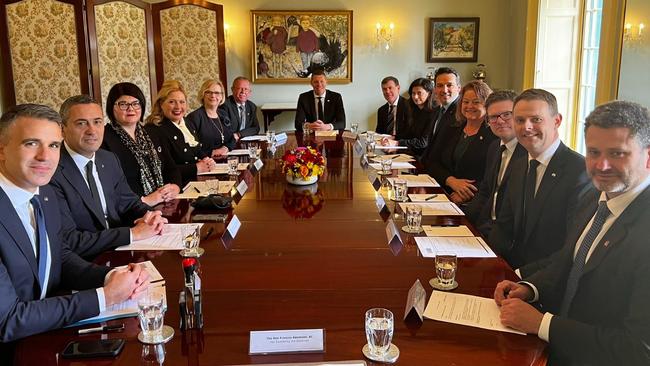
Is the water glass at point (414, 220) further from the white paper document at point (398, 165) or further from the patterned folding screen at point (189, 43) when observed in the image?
the patterned folding screen at point (189, 43)

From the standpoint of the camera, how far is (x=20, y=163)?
63.7 inches

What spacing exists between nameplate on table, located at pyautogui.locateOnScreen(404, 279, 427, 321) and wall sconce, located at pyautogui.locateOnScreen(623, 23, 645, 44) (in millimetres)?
3720

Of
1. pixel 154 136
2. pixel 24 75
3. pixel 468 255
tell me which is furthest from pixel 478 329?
pixel 24 75

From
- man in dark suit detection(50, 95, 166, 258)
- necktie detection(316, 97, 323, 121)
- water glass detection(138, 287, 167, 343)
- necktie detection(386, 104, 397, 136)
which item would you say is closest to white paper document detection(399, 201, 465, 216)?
man in dark suit detection(50, 95, 166, 258)

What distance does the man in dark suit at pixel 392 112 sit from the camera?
5.66 m

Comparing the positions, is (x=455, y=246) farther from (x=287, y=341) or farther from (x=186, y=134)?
(x=186, y=134)

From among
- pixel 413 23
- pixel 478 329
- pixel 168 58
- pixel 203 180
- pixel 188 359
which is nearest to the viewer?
pixel 188 359

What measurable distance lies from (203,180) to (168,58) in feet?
15.1

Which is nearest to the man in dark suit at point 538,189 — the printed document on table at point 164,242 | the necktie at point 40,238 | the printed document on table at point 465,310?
the printed document on table at point 465,310

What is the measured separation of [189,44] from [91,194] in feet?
Answer: 17.8

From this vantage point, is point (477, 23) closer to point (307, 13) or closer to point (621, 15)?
point (307, 13)

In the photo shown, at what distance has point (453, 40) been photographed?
25.8ft

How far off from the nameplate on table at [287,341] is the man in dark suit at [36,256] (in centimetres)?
44

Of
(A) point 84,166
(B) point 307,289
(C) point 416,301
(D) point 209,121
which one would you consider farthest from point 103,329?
(D) point 209,121
